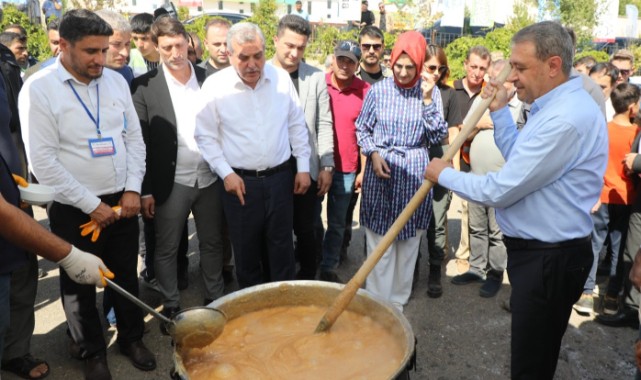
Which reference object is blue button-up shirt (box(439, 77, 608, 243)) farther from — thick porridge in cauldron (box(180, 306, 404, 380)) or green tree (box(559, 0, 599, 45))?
green tree (box(559, 0, 599, 45))

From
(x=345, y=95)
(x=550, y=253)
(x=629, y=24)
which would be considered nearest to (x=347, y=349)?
(x=550, y=253)

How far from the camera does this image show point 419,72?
3689mm

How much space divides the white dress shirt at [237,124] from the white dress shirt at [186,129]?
0.62ft

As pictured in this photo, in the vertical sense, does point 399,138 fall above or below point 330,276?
above

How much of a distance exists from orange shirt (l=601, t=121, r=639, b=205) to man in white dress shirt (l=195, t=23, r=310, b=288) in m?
2.59

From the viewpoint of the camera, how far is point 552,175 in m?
2.28

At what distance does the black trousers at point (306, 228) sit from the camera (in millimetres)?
4082

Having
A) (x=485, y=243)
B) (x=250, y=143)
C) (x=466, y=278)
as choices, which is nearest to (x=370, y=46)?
(x=250, y=143)

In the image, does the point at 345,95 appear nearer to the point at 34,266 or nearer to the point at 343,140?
the point at 343,140

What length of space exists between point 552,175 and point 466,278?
8.46ft

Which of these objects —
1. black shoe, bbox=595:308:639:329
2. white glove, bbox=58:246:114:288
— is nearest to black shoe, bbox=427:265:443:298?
black shoe, bbox=595:308:639:329

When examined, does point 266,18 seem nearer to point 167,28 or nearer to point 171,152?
point 167,28

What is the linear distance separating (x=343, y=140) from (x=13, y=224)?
111 inches

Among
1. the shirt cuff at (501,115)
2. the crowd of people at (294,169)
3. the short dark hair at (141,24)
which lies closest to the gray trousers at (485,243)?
the crowd of people at (294,169)
